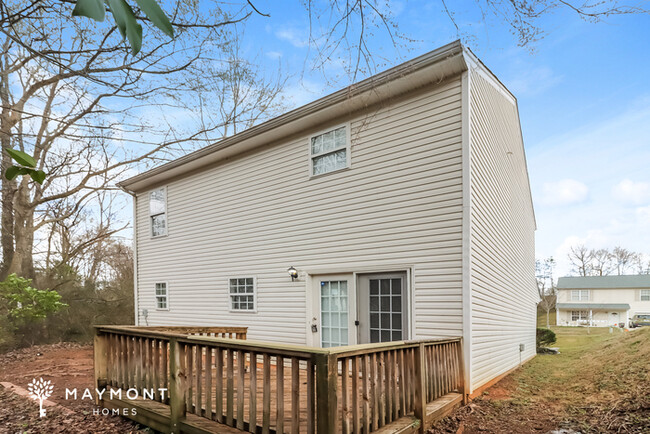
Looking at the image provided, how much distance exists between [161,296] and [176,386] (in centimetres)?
777

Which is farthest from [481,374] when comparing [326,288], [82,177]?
[82,177]

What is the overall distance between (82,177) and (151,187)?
2.16 metres

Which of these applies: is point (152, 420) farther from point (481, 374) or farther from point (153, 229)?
point (153, 229)

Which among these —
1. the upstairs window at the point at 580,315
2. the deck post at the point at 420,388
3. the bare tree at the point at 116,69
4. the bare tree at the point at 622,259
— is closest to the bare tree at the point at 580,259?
the bare tree at the point at 622,259

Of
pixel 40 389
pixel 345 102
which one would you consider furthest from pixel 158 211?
pixel 345 102

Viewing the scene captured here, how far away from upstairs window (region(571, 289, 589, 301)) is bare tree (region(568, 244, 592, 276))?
6.79 metres

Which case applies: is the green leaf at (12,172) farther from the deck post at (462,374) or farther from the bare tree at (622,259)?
the bare tree at (622,259)

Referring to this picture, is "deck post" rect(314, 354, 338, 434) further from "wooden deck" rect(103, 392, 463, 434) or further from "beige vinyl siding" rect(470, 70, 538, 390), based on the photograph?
"beige vinyl siding" rect(470, 70, 538, 390)

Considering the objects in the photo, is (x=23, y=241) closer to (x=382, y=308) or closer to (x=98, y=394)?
(x=98, y=394)

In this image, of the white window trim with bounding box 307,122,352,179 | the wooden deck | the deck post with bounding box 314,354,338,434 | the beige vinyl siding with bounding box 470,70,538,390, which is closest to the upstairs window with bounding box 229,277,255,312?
the white window trim with bounding box 307,122,352,179

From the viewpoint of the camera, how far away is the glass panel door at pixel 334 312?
23.0ft

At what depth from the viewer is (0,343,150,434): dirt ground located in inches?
175

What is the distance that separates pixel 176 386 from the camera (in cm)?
403

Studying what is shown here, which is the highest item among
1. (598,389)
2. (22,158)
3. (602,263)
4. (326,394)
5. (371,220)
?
(22,158)
